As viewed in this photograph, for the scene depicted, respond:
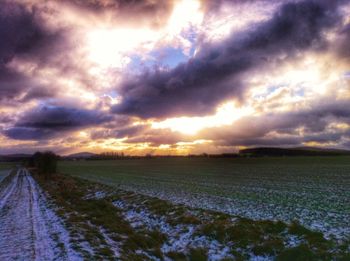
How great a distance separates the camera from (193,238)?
1318cm

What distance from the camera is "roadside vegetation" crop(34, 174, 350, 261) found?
34.6ft

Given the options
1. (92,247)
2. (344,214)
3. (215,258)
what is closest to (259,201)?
(344,214)

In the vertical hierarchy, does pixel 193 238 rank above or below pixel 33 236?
below

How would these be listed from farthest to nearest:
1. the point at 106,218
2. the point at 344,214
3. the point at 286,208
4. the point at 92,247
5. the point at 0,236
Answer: the point at 286,208, the point at 106,218, the point at 344,214, the point at 0,236, the point at 92,247

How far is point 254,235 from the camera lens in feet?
40.9

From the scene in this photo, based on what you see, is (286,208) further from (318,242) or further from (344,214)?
(318,242)

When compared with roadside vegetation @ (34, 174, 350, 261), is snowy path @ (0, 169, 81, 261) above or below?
above

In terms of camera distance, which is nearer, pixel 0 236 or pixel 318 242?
pixel 318 242

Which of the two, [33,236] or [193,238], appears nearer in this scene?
[33,236]

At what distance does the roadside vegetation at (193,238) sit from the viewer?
10.5m

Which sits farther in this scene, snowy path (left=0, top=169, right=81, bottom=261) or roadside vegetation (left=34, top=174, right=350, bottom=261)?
roadside vegetation (left=34, top=174, right=350, bottom=261)

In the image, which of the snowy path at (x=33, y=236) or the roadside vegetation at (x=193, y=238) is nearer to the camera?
the snowy path at (x=33, y=236)

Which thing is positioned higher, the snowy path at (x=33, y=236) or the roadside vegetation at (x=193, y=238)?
the snowy path at (x=33, y=236)

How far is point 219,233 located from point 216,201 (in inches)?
353
